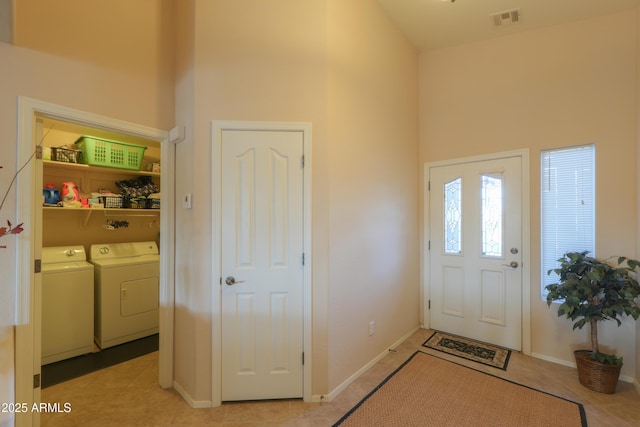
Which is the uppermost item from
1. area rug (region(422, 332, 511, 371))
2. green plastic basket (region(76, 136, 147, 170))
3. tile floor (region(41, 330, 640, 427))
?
green plastic basket (region(76, 136, 147, 170))

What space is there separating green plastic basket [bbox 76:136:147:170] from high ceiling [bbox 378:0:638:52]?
3.10 meters

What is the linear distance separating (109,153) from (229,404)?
274 cm

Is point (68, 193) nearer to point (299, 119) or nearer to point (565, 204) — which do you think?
point (299, 119)

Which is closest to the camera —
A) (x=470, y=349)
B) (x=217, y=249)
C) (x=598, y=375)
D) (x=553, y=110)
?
(x=217, y=249)

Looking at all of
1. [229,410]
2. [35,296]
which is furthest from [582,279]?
[35,296]

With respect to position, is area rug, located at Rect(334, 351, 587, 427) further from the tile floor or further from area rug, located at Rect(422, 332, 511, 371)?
area rug, located at Rect(422, 332, 511, 371)

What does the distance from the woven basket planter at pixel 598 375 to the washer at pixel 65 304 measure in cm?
453

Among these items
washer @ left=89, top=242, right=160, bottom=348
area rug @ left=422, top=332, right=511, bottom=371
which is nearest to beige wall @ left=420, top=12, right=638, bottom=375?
area rug @ left=422, top=332, right=511, bottom=371

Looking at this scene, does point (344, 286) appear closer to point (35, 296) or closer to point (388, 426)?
point (388, 426)

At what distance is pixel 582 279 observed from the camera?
2.29 meters

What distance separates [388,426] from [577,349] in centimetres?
210

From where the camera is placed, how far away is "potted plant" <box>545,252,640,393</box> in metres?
2.15

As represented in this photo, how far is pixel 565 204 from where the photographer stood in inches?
105

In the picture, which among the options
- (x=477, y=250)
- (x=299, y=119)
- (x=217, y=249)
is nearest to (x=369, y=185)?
(x=299, y=119)
